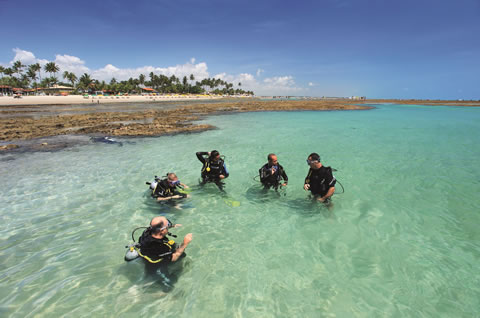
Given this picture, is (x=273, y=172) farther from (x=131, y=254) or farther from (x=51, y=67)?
(x=51, y=67)

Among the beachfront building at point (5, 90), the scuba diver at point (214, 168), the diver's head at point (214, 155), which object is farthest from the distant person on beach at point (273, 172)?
the beachfront building at point (5, 90)

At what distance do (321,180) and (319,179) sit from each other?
0.06 meters

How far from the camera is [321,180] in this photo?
6.14 meters

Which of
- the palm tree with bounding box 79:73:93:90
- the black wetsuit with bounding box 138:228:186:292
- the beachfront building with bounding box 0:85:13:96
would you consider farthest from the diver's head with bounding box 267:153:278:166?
the palm tree with bounding box 79:73:93:90

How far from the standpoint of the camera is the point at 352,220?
633 cm

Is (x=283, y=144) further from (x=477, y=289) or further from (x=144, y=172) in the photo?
(x=477, y=289)

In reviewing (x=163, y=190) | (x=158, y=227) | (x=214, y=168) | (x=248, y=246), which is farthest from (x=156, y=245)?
(x=214, y=168)

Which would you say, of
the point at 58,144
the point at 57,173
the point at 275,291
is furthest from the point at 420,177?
the point at 58,144

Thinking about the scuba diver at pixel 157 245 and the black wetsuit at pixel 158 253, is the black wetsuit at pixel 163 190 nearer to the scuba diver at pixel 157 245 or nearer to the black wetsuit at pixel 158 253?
the black wetsuit at pixel 158 253

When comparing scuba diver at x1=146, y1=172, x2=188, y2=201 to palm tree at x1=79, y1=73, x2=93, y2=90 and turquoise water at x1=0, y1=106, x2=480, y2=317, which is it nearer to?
turquoise water at x1=0, y1=106, x2=480, y2=317

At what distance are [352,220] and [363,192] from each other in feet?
7.88

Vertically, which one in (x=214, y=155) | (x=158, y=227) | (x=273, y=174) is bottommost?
(x=158, y=227)

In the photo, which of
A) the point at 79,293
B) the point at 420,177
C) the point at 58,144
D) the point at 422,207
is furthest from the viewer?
the point at 58,144

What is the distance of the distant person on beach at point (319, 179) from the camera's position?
585cm
